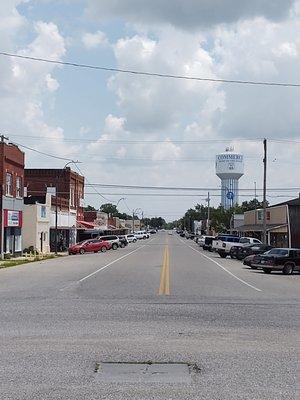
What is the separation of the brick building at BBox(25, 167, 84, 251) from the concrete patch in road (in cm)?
7226

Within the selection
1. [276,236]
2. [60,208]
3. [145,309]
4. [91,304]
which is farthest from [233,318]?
[60,208]

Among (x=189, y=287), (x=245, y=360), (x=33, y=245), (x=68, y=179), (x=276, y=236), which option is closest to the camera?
(x=245, y=360)

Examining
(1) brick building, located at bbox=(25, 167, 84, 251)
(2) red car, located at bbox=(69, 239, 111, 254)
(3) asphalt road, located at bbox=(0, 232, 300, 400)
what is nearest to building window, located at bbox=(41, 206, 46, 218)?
(2) red car, located at bbox=(69, 239, 111, 254)

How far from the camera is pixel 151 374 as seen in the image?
8.73 metres

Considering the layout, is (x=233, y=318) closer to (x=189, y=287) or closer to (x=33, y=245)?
(x=189, y=287)

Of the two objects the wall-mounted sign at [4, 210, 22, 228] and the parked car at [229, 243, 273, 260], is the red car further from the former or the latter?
the parked car at [229, 243, 273, 260]

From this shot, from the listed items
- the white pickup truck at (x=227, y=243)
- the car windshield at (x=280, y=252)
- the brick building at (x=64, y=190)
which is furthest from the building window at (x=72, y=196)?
the car windshield at (x=280, y=252)

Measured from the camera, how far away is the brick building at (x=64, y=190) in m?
84.0

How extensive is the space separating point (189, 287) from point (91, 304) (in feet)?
23.2

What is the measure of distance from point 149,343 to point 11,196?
46.4m

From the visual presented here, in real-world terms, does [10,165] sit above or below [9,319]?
above

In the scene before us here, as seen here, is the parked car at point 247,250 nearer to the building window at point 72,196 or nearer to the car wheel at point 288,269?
the car wheel at point 288,269

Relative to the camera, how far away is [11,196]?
2203 inches

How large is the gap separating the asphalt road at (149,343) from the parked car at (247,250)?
91.6 ft
